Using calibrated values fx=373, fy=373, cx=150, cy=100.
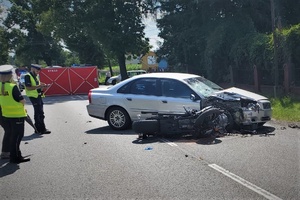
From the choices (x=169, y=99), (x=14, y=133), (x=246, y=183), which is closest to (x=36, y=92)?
(x=14, y=133)

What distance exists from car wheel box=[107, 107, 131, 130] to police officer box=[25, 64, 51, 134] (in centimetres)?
182

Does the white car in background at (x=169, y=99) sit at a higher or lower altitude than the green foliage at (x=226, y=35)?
lower

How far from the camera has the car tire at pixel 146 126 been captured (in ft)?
28.0

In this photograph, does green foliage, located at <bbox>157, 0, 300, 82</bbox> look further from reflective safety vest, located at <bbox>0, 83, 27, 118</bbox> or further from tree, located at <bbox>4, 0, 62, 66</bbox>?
tree, located at <bbox>4, 0, 62, 66</bbox>

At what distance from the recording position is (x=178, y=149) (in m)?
7.58

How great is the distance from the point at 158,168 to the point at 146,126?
7.87 feet

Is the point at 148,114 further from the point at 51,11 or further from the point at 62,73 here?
the point at 51,11

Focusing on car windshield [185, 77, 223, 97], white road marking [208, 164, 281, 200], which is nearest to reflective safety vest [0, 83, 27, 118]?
white road marking [208, 164, 281, 200]

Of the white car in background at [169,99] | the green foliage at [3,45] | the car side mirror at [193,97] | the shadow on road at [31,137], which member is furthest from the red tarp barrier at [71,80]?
the green foliage at [3,45]

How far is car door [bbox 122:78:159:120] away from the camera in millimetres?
9742

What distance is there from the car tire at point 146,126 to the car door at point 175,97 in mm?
941

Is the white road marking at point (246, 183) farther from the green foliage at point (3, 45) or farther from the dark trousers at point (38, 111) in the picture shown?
the green foliage at point (3, 45)

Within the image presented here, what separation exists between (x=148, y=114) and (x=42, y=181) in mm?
4392

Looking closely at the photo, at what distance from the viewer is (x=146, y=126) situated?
856 cm
